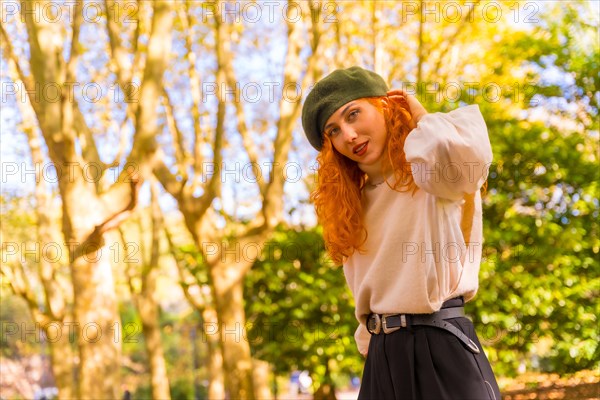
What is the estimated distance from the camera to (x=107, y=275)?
7.33 meters

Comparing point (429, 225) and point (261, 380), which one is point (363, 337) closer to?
point (429, 225)

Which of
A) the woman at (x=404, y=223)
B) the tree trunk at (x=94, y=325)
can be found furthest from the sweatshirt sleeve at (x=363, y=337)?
the tree trunk at (x=94, y=325)

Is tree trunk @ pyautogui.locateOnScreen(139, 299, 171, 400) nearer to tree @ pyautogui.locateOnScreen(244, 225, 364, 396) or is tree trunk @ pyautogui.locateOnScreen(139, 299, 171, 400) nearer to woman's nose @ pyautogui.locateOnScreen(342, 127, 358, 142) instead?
tree @ pyautogui.locateOnScreen(244, 225, 364, 396)

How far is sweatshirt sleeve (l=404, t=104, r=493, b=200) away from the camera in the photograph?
212 centimetres

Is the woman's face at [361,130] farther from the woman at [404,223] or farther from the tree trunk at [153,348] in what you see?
the tree trunk at [153,348]

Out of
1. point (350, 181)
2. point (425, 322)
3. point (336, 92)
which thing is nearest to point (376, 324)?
point (425, 322)

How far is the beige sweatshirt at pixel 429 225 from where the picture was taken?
215 cm

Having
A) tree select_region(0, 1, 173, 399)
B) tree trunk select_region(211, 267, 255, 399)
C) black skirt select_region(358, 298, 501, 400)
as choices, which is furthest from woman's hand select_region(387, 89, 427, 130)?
tree trunk select_region(211, 267, 255, 399)

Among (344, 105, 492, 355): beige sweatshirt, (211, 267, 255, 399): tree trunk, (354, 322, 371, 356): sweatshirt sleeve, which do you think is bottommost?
(211, 267, 255, 399): tree trunk

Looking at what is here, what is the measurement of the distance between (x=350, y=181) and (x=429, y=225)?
17.0 inches

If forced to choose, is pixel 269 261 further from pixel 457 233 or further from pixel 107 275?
pixel 457 233

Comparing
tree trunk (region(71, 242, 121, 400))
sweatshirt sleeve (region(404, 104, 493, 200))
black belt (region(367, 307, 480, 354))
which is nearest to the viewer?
sweatshirt sleeve (region(404, 104, 493, 200))

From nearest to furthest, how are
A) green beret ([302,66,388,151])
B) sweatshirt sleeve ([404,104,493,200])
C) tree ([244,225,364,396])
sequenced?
sweatshirt sleeve ([404,104,493,200]) < green beret ([302,66,388,151]) < tree ([244,225,364,396])

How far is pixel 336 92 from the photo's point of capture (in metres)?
2.55
